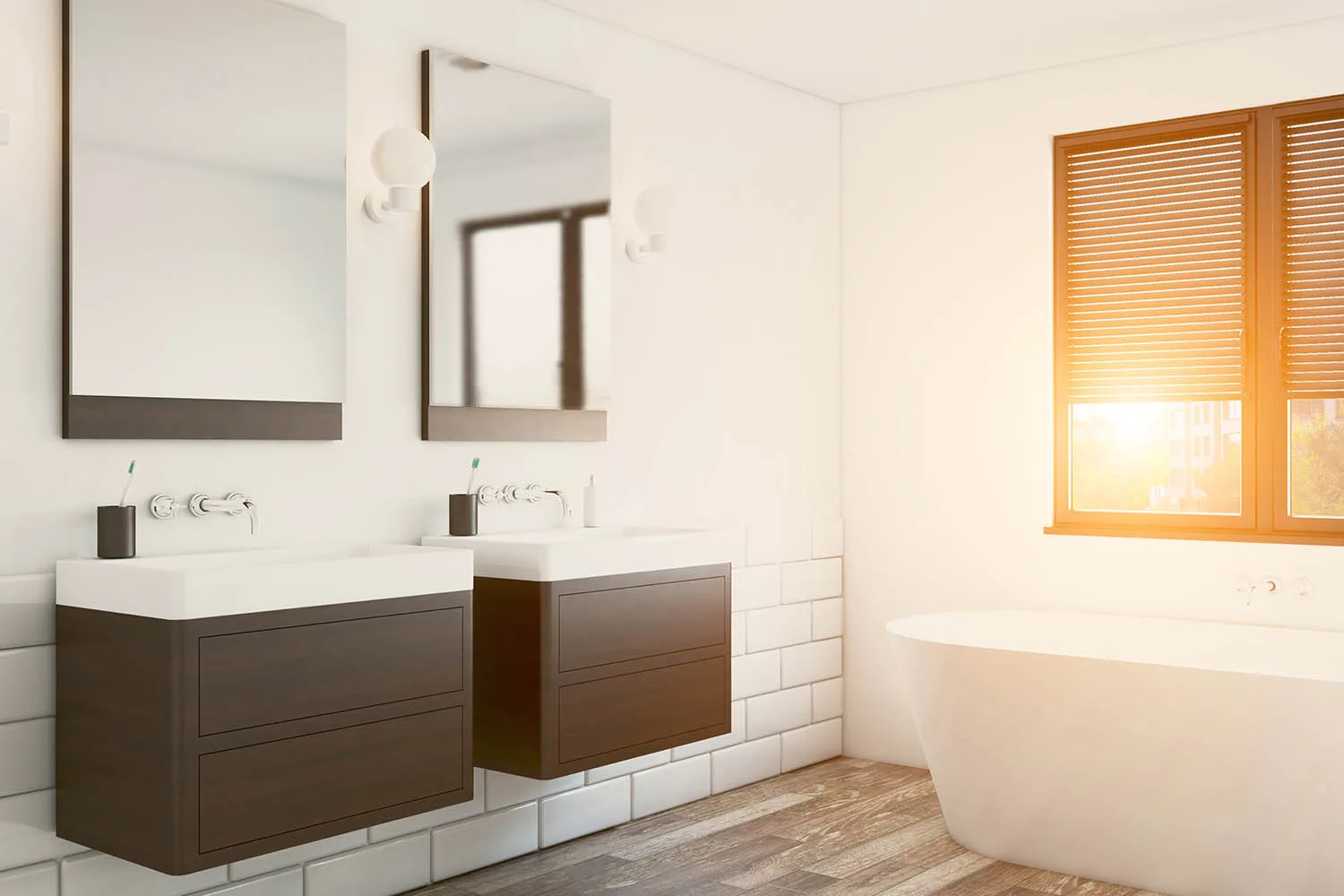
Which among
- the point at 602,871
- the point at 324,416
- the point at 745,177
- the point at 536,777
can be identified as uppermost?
the point at 745,177

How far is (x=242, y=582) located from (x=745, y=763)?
8.50ft

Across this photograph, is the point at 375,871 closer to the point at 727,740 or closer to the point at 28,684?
the point at 28,684

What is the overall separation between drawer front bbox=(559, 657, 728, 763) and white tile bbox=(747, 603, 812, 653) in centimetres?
92

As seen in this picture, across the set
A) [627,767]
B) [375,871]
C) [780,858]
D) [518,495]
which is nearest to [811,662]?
[627,767]

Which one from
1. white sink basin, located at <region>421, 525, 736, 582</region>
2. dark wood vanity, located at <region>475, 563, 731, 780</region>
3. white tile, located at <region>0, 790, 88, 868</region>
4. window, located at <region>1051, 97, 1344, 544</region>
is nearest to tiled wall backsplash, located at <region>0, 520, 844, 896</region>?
white tile, located at <region>0, 790, 88, 868</region>

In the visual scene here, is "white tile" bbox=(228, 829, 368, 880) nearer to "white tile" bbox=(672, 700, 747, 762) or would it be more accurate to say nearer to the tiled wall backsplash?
the tiled wall backsplash

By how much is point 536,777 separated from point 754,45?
2664 mm

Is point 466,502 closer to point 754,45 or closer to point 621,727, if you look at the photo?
point 621,727

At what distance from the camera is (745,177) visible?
492cm

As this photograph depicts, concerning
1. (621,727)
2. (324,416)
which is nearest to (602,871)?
(621,727)

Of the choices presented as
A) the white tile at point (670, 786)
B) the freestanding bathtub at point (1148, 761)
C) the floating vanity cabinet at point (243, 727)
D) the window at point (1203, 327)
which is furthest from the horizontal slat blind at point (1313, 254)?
the floating vanity cabinet at point (243, 727)

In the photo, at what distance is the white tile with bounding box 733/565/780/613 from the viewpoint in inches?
189

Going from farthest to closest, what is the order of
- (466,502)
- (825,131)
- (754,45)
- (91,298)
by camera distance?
1. (825,131)
2. (754,45)
3. (466,502)
4. (91,298)

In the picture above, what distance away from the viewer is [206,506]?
3.17 meters
